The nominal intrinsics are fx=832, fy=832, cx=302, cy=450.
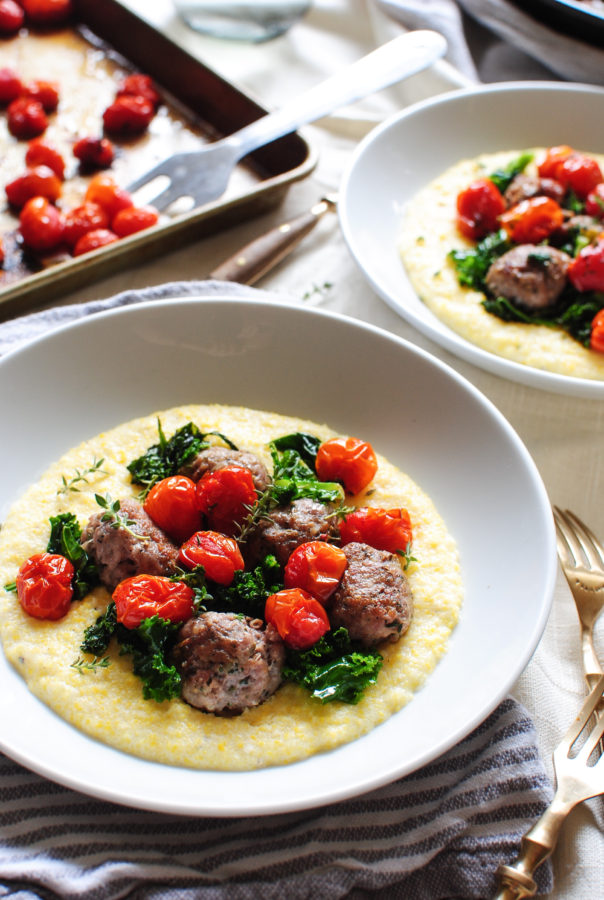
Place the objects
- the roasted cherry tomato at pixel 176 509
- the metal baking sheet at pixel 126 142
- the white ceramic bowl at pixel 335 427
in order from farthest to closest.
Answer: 1. the metal baking sheet at pixel 126 142
2. the roasted cherry tomato at pixel 176 509
3. the white ceramic bowl at pixel 335 427

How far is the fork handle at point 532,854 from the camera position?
320 centimetres

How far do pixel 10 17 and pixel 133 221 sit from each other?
3484mm

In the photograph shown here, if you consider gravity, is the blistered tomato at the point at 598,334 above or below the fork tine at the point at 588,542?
above

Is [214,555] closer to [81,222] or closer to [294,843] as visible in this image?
[294,843]

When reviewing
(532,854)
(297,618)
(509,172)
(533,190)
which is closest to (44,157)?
(509,172)

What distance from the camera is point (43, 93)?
729 cm

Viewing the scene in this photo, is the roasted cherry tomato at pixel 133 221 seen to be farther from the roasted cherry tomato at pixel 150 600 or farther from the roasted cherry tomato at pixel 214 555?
the roasted cherry tomato at pixel 150 600

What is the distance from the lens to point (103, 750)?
3.35 metres

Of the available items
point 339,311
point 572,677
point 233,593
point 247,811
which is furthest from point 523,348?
point 247,811

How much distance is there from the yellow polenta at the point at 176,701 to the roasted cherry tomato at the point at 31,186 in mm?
2786

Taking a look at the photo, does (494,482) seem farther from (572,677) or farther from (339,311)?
(339,311)

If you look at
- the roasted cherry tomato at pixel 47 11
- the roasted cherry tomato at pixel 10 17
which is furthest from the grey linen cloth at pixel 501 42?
the roasted cherry tomato at pixel 10 17

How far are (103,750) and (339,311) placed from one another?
11.7 ft

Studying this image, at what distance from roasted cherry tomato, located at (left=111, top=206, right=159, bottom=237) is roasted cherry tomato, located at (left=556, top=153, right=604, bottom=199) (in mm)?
3187
